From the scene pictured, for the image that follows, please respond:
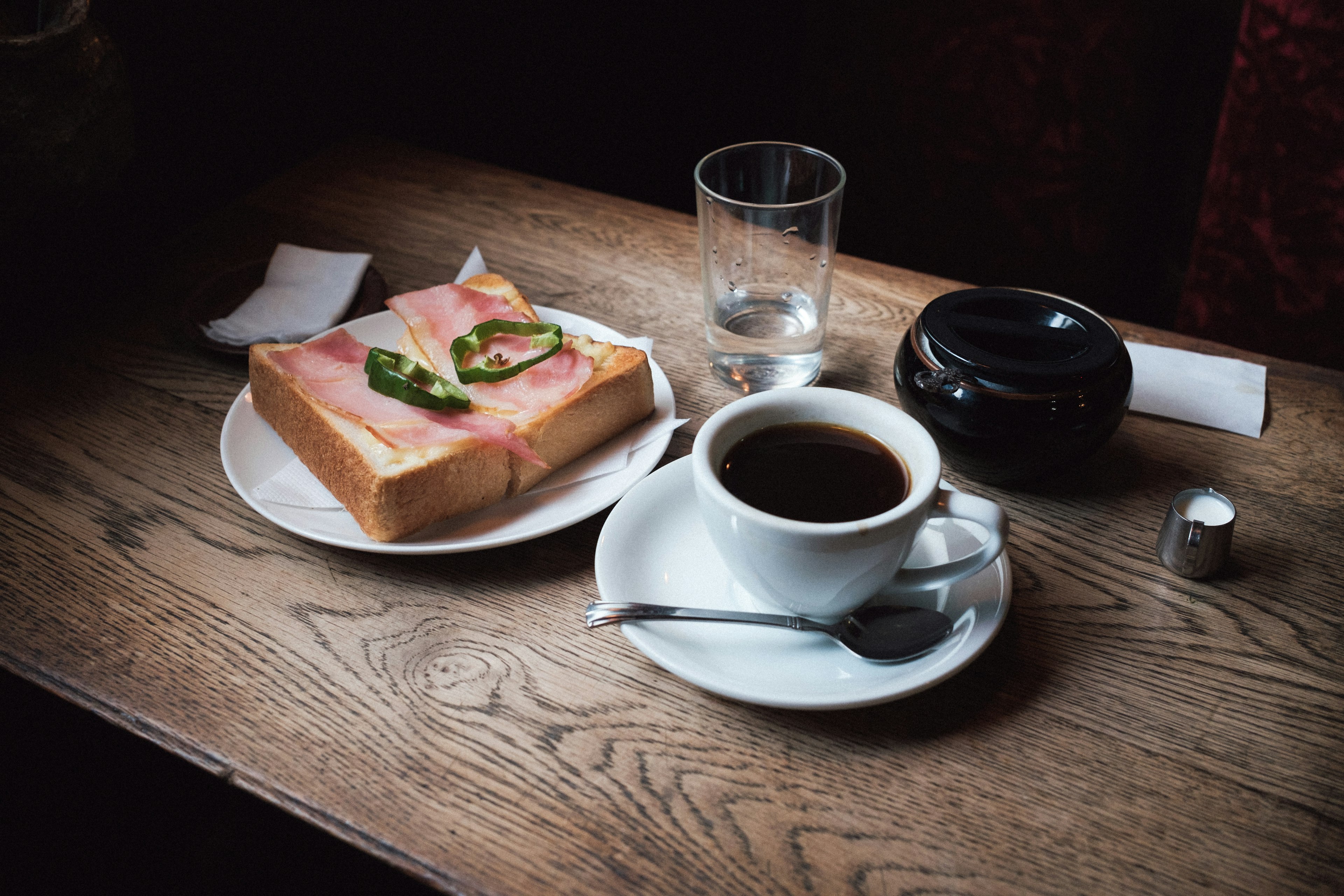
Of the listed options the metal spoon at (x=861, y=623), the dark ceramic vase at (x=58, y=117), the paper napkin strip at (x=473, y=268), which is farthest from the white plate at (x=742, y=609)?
the dark ceramic vase at (x=58, y=117)

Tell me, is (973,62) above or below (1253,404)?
above

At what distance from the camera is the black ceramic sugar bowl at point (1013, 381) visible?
0.98m

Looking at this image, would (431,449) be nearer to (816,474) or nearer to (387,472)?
(387,472)

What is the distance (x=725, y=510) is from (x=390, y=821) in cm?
38

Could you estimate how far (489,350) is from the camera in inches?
46.4

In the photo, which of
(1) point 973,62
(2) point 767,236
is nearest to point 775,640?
(2) point 767,236

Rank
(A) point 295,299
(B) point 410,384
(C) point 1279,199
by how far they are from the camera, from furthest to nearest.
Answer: (C) point 1279,199
(A) point 295,299
(B) point 410,384

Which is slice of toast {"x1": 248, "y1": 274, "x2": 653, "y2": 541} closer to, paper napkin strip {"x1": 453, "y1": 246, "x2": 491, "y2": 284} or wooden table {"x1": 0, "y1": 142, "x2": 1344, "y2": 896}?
wooden table {"x1": 0, "y1": 142, "x2": 1344, "y2": 896}

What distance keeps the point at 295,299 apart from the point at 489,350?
1.46 feet

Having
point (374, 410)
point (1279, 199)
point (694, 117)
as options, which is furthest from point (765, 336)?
point (694, 117)

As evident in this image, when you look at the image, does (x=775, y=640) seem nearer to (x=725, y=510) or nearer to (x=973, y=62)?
(x=725, y=510)

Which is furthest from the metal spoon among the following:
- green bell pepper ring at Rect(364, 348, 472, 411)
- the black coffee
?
green bell pepper ring at Rect(364, 348, 472, 411)

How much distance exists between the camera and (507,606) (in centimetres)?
96

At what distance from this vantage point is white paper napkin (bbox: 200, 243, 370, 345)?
4.41ft
